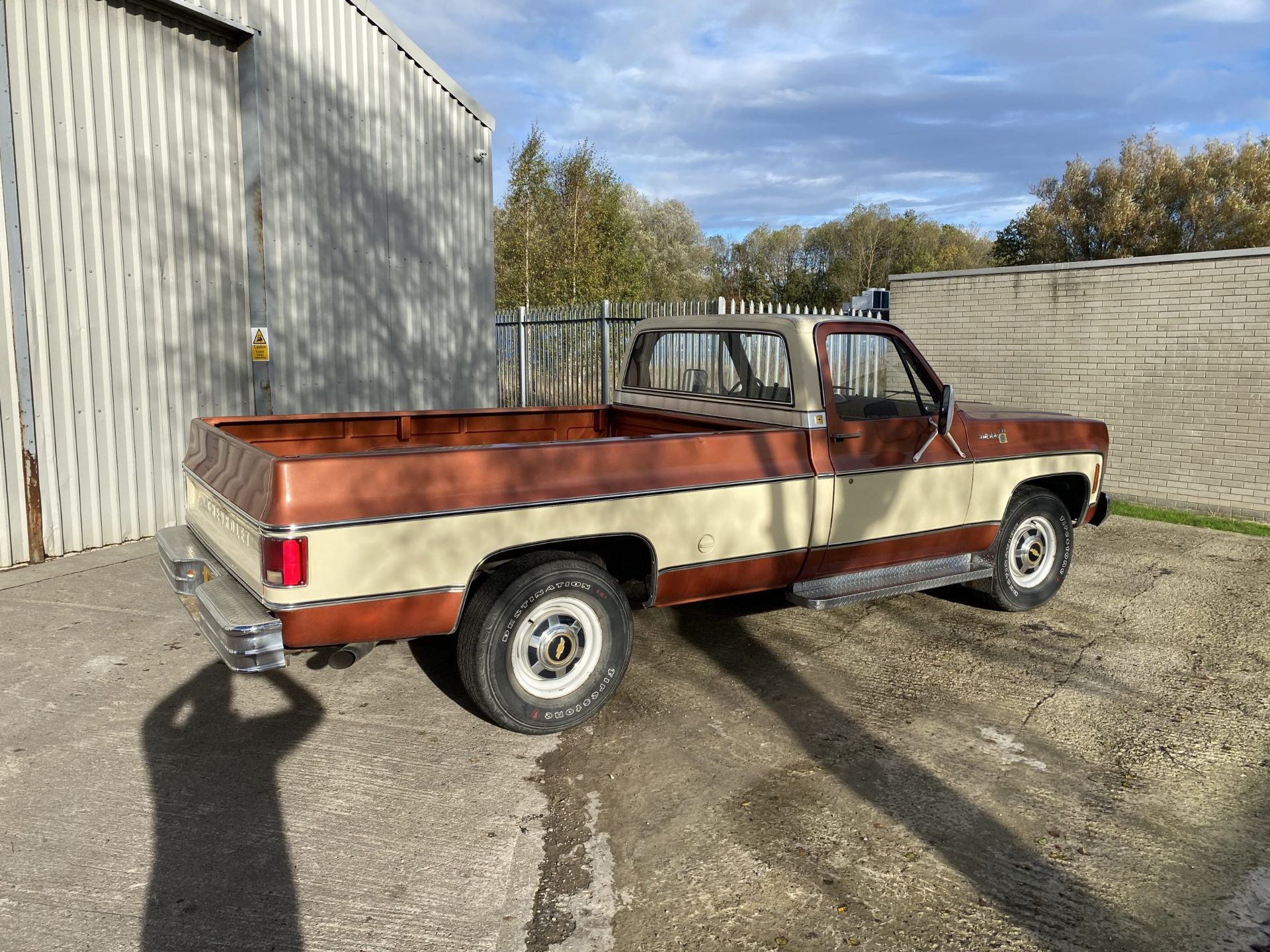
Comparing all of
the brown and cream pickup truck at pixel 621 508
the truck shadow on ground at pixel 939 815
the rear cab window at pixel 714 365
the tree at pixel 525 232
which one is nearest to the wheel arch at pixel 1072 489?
the brown and cream pickup truck at pixel 621 508

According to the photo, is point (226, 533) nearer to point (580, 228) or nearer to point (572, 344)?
point (572, 344)

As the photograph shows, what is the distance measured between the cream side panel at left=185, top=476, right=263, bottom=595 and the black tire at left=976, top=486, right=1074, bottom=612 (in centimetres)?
431

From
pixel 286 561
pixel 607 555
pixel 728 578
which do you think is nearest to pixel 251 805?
pixel 286 561

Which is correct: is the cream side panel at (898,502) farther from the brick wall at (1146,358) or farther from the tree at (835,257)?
the tree at (835,257)

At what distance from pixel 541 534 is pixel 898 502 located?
229 centimetres

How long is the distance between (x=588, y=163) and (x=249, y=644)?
2322 cm

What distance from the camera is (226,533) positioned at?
4.10 meters

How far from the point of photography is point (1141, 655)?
17.4ft

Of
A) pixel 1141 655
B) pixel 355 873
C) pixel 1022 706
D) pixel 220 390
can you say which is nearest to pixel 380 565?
pixel 355 873

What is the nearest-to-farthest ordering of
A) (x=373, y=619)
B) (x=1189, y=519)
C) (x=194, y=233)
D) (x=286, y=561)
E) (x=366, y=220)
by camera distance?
(x=286, y=561) < (x=373, y=619) < (x=194, y=233) < (x=1189, y=519) < (x=366, y=220)

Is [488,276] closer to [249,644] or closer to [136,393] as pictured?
[136,393]

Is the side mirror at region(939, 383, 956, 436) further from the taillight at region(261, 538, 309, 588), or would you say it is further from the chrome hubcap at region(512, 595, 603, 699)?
the taillight at region(261, 538, 309, 588)

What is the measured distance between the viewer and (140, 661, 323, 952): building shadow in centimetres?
283

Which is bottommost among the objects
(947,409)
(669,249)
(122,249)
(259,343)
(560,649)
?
(560,649)
